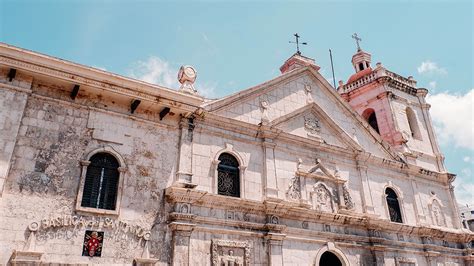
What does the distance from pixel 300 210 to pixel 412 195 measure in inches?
273

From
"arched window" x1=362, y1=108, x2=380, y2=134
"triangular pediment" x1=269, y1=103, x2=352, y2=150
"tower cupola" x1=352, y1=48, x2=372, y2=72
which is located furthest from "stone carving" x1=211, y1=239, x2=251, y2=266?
"tower cupola" x1=352, y1=48, x2=372, y2=72

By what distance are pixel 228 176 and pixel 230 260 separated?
8.50 feet

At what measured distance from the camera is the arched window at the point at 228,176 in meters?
11.7

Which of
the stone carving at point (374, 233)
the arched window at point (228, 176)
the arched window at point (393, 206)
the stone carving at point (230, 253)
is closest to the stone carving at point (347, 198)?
the stone carving at point (374, 233)

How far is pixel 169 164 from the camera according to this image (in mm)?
11039

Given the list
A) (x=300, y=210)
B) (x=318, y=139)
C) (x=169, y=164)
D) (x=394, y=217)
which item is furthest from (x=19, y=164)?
(x=394, y=217)

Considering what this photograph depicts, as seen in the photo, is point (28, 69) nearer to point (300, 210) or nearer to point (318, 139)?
point (300, 210)

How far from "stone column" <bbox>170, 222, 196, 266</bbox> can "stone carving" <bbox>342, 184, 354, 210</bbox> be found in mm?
6334

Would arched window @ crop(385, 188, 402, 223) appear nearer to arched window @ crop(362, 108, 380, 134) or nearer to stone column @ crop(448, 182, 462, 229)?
stone column @ crop(448, 182, 462, 229)

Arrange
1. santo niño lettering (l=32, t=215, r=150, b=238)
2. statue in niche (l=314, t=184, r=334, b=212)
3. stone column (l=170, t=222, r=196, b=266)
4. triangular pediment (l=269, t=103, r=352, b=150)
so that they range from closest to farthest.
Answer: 1. santo niño lettering (l=32, t=215, r=150, b=238)
2. stone column (l=170, t=222, r=196, b=266)
3. statue in niche (l=314, t=184, r=334, b=212)
4. triangular pediment (l=269, t=103, r=352, b=150)

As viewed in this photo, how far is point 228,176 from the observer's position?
12.0 meters

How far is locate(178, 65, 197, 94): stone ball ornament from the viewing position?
12.2 meters

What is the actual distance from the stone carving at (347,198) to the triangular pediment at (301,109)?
1.90 meters

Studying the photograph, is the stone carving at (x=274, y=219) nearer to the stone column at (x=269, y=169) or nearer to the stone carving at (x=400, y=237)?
the stone column at (x=269, y=169)
